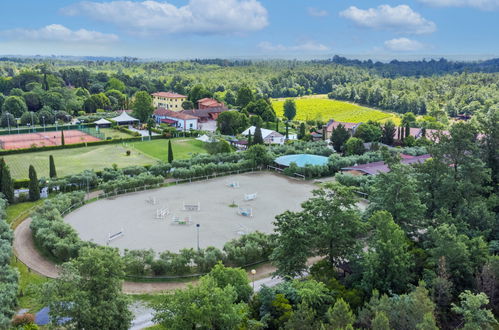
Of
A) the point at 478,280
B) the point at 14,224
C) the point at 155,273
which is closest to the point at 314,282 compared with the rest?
the point at 478,280

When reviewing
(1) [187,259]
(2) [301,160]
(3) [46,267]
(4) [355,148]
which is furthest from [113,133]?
(1) [187,259]

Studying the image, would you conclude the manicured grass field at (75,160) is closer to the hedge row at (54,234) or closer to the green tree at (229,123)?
the hedge row at (54,234)

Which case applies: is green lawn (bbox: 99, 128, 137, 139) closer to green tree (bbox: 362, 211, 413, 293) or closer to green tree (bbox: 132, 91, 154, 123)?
green tree (bbox: 132, 91, 154, 123)

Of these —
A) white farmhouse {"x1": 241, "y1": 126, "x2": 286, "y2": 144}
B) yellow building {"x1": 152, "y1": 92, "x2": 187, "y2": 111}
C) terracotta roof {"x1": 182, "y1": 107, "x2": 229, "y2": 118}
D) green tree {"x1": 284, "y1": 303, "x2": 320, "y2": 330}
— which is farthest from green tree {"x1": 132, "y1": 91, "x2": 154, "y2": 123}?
green tree {"x1": 284, "y1": 303, "x2": 320, "y2": 330}

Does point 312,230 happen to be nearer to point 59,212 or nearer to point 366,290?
point 366,290

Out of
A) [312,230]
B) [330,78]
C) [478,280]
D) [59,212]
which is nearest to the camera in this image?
[478,280]
